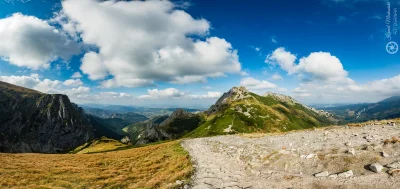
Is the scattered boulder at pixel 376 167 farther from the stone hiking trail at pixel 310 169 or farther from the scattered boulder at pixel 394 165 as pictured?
the scattered boulder at pixel 394 165

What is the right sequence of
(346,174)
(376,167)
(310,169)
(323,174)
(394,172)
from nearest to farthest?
(394,172), (376,167), (346,174), (323,174), (310,169)

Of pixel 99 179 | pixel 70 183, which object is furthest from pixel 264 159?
pixel 70 183

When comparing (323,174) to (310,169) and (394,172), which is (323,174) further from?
(394,172)

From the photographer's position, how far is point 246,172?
19922 millimetres

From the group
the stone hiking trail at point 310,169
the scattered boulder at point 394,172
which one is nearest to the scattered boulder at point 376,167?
the stone hiking trail at point 310,169

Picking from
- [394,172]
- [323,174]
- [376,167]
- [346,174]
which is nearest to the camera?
[394,172]

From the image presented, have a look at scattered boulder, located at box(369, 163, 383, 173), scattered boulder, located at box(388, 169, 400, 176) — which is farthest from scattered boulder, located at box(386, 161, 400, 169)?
scattered boulder, located at box(388, 169, 400, 176)

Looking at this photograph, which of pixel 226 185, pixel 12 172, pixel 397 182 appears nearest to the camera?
pixel 397 182

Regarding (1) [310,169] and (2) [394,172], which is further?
(1) [310,169]

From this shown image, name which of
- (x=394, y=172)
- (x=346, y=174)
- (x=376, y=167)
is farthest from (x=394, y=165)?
(x=346, y=174)

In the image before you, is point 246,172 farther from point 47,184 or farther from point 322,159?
point 47,184

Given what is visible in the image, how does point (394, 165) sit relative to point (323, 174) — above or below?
above

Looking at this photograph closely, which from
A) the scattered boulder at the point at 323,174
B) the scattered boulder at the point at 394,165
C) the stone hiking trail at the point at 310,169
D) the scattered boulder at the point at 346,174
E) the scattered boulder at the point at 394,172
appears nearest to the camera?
the scattered boulder at the point at 394,172

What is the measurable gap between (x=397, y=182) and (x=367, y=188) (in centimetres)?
160
